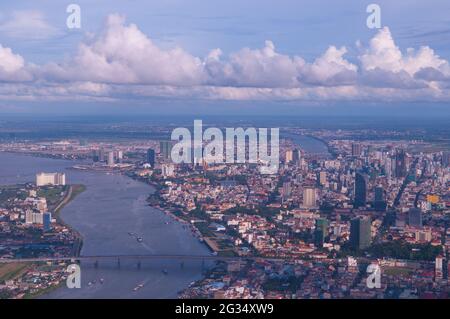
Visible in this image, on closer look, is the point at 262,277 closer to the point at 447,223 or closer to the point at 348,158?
the point at 447,223

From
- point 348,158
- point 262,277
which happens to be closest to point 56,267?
point 262,277

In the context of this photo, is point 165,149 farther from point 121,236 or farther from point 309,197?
point 121,236

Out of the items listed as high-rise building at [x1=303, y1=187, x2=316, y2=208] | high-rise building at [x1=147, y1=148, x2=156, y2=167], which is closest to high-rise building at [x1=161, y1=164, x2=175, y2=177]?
high-rise building at [x1=147, y1=148, x2=156, y2=167]

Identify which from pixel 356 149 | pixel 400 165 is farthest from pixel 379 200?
pixel 356 149

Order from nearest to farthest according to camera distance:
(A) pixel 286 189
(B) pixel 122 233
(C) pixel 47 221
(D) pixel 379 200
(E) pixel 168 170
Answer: (B) pixel 122 233
(C) pixel 47 221
(D) pixel 379 200
(A) pixel 286 189
(E) pixel 168 170

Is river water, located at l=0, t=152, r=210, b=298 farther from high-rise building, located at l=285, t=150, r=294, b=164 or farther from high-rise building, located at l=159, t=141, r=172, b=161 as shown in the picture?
high-rise building, located at l=285, t=150, r=294, b=164
